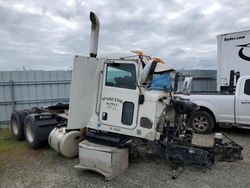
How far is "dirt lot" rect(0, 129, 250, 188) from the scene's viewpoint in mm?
4801

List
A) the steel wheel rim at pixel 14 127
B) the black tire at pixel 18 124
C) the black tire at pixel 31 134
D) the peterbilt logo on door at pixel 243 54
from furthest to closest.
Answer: the peterbilt logo on door at pixel 243 54, the steel wheel rim at pixel 14 127, the black tire at pixel 18 124, the black tire at pixel 31 134

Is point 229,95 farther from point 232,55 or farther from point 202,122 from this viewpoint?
point 232,55

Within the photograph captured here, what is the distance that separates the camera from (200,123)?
873cm

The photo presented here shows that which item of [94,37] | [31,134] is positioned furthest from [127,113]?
[31,134]

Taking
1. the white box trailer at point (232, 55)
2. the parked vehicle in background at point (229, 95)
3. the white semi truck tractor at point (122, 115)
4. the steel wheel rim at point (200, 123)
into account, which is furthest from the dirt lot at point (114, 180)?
the white box trailer at point (232, 55)

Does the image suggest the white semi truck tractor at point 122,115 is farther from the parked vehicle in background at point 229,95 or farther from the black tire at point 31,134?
the parked vehicle in background at point 229,95

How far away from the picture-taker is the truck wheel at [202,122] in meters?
8.54

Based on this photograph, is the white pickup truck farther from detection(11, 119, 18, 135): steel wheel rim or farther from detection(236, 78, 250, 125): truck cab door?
detection(11, 119, 18, 135): steel wheel rim

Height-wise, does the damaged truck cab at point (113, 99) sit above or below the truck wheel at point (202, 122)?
above

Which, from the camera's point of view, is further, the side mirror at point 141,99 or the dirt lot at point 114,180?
the side mirror at point 141,99

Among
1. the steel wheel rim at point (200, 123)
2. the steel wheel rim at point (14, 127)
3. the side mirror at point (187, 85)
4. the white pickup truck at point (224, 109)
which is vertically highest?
the side mirror at point (187, 85)

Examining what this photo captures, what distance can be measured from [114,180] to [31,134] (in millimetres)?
3237

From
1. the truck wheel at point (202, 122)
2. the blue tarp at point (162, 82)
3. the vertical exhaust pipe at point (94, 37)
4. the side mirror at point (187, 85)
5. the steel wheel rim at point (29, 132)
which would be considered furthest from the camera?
the truck wheel at point (202, 122)

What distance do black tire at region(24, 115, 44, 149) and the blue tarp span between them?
3.41 metres
